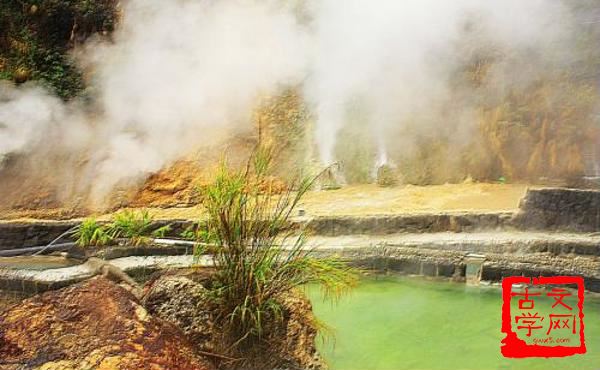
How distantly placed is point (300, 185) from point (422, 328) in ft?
3.55

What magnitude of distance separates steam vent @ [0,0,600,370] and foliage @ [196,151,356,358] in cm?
1

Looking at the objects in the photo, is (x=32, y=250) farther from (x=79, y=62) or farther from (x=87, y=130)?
(x=79, y=62)

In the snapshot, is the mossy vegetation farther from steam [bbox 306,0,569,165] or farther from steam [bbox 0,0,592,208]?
steam [bbox 306,0,569,165]

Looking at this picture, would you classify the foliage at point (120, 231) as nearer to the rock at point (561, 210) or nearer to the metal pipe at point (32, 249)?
the metal pipe at point (32, 249)

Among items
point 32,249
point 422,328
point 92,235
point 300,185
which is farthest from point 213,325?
point 32,249

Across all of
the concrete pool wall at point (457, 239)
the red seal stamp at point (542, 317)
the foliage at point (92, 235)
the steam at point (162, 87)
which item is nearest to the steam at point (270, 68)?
the steam at point (162, 87)

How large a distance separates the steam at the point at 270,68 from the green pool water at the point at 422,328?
2.01 m

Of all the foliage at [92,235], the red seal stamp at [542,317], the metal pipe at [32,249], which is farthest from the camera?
the metal pipe at [32,249]

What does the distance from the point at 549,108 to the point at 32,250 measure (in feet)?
17.4

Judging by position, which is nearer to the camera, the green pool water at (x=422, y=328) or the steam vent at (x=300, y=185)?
the steam vent at (x=300, y=185)

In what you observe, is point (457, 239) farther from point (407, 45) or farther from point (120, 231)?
point (407, 45)

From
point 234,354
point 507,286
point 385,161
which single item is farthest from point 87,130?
point 507,286

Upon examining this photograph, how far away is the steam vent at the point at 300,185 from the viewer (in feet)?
8.65

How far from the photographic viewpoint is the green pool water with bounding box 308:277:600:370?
2.91m
